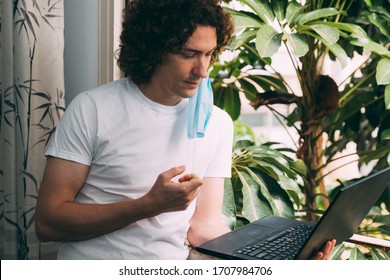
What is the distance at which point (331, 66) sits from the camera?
3918mm

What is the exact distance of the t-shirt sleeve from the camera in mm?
1071

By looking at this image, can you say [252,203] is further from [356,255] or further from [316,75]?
[316,75]

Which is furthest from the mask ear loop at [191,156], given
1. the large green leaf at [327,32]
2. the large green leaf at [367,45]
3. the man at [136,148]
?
the large green leaf at [367,45]

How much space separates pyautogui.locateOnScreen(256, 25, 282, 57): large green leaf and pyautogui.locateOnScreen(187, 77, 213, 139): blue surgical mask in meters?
0.19

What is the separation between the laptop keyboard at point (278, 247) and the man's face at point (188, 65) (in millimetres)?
359

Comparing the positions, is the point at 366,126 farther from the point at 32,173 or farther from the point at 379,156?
the point at 32,173

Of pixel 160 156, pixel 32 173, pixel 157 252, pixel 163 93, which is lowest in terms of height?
pixel 157 252

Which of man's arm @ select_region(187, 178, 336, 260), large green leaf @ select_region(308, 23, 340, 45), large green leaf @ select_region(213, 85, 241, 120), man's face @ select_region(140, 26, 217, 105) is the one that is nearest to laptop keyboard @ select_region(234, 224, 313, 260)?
man's arm @ select_region(187, 178, 336, 260)

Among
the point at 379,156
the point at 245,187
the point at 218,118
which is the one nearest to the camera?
the point at 218,118

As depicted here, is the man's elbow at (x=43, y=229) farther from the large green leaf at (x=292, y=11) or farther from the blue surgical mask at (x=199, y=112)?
the large green leaf at (x=292, y=11)

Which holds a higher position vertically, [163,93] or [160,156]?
[163,93]

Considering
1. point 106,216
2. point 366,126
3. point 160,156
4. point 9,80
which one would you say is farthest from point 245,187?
point 366,126

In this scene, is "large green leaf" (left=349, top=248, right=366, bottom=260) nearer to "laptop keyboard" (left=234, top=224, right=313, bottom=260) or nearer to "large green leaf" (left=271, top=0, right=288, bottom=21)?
"laptop keyboard" (left=234, top=224, right=313, bottom=260)
